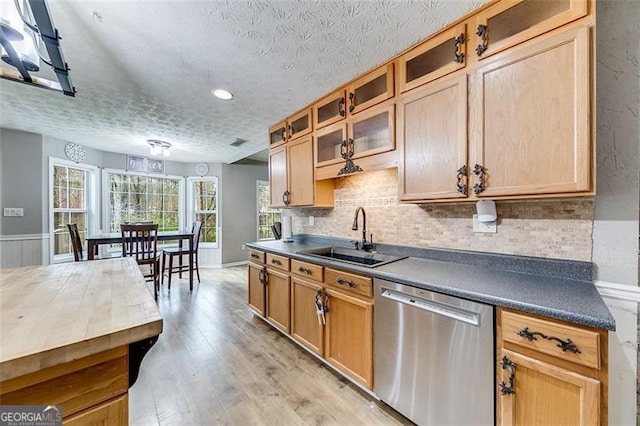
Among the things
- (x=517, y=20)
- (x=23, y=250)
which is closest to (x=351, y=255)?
(x=517, y=20)

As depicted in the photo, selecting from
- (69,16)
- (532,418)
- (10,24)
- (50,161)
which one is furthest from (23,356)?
(50,161)

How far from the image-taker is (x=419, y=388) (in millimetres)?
1438

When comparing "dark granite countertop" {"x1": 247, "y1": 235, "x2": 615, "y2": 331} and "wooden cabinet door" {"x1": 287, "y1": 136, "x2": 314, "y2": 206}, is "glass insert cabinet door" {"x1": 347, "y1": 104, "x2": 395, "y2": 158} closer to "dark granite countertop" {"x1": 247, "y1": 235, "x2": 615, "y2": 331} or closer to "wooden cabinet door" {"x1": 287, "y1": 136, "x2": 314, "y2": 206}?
"wooden cabinet door" {"x1": 287, "y1": 136, "x2": 314, "y2": 206}

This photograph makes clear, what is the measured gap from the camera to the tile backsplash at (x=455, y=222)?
1.39 m

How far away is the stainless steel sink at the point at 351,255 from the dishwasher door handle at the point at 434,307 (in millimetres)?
471

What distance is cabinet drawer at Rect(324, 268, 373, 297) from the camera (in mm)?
1690

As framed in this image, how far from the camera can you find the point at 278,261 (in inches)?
100

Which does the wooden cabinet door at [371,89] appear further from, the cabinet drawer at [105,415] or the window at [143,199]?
the window at [143,199]

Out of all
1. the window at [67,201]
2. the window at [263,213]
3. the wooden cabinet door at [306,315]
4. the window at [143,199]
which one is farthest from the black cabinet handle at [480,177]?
the window at [143,199]

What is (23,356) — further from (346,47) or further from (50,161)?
(50,161)

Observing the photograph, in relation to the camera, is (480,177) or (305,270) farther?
(305,270)

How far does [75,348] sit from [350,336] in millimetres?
1539

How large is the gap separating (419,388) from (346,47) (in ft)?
7.11

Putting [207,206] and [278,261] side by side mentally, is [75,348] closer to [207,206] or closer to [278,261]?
[278,261]
